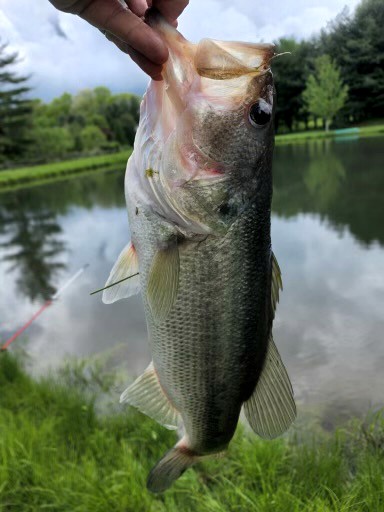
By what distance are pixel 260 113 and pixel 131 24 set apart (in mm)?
440

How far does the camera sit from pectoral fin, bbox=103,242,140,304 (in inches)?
66.7

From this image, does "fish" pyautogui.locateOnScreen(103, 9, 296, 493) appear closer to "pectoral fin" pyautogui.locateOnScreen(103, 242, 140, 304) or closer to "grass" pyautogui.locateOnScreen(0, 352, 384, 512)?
"pectoral fin" pyautogui.locateOnScreen(103, 242, 140, 304)

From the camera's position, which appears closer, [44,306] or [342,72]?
[44,306]

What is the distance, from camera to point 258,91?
139 cm

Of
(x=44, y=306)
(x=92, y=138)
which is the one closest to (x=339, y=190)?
(x=44, y=306)

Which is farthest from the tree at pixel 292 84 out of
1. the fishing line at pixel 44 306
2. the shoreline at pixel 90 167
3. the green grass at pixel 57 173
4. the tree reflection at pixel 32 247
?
the fishing line at pixel 44 306

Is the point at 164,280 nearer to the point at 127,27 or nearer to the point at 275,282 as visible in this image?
the point at 275,282

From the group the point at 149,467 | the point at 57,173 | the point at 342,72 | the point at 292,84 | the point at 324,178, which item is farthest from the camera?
the point at 292,84

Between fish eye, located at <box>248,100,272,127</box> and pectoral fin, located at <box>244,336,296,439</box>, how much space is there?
0.74m

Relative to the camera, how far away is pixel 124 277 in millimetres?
1703

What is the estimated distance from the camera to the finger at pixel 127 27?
1269mm

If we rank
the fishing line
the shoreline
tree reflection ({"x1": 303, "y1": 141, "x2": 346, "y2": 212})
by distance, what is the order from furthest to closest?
the shoreline, tree reflection ({"x1": 303, "y1": 141, "x2": 346, "y2": 212}), the fishing line

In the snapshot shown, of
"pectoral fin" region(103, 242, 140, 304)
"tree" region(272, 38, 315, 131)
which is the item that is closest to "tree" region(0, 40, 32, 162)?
"tree" region(272, 38, 315, 131)

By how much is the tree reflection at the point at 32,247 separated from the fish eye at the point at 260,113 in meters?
9.08
